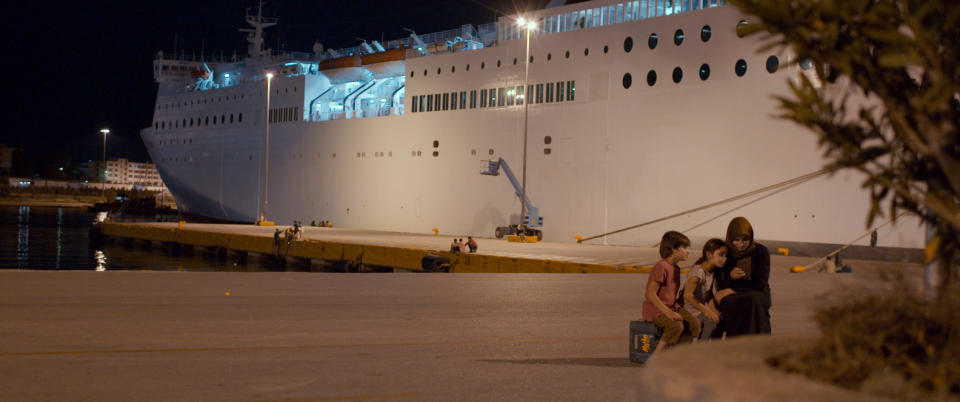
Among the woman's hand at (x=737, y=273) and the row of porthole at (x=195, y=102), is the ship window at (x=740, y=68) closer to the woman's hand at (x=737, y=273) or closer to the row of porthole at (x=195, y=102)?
the woman's hand at (x=737, y=273)

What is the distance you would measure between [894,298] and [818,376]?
37 centimetres

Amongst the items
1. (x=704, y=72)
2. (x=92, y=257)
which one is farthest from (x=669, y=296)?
(x=92, y=257)

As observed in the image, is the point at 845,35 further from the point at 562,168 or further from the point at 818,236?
the point at 562,168

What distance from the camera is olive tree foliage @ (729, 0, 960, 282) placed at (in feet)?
8.72

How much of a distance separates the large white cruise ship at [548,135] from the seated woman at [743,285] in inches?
449

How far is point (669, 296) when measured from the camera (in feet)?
21.5

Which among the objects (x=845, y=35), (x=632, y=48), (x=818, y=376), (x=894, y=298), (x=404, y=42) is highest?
(x=404, y=42)

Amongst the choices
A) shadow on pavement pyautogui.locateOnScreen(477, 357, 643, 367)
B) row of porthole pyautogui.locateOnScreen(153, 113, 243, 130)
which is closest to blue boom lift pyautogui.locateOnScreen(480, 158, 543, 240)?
row of porthole pyautogui.locateOnScreen(153, 113, 243, 130)

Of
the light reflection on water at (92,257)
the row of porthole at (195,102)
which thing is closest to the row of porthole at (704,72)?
the light reflection on water at (92,257)

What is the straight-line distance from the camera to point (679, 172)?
2781cm

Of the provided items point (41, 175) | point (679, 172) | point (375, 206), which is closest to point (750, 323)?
point (679, 172)

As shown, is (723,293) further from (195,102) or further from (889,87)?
(195,102)

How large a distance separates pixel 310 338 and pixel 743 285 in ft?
11.5

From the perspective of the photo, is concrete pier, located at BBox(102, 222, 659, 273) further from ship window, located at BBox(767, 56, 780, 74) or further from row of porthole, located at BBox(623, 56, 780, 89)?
ship window, located at BBox(767, 56, 780, 74)
